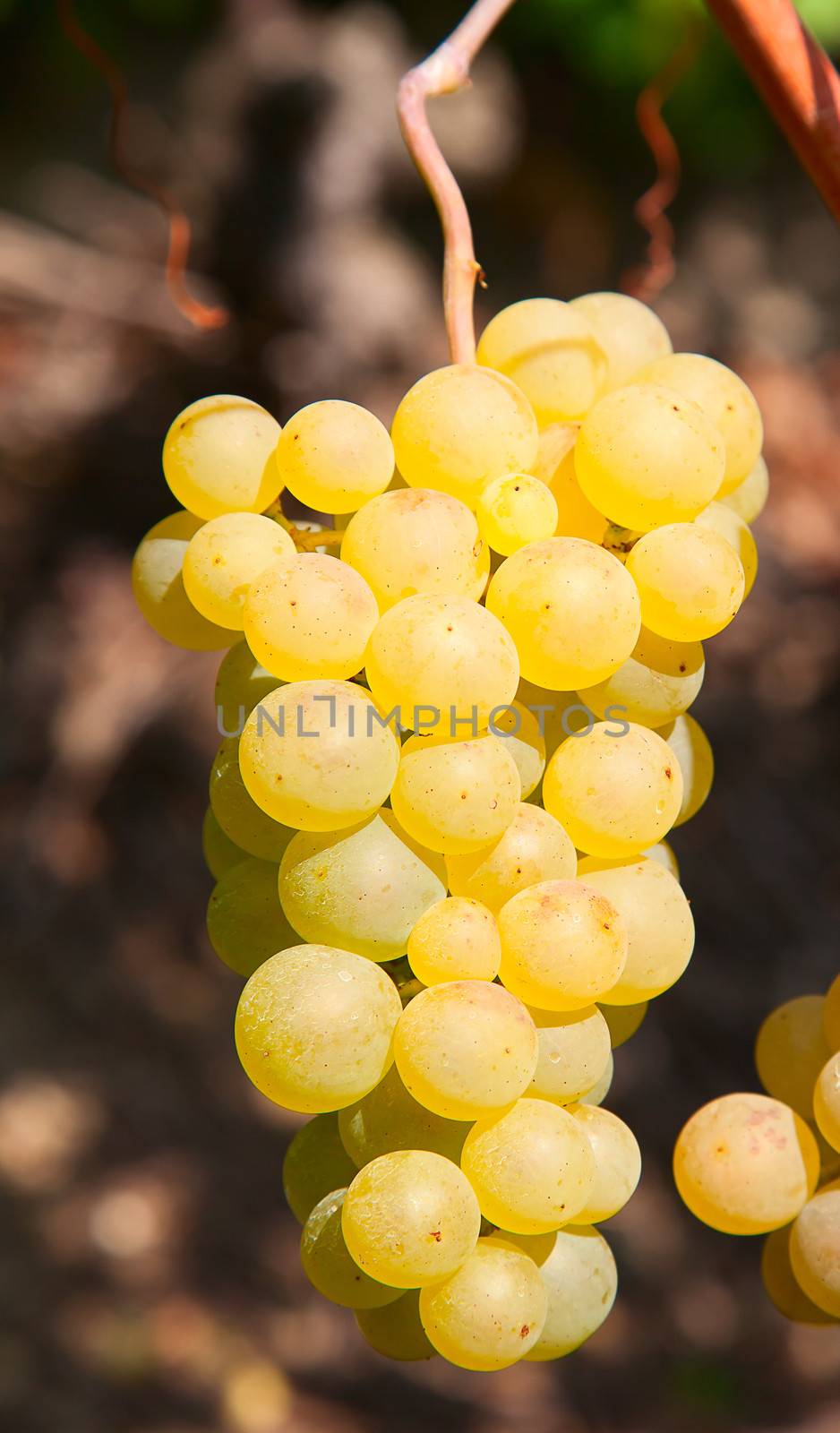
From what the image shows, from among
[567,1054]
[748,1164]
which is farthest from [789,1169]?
[567,1054]

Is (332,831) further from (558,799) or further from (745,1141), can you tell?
(745,1141)

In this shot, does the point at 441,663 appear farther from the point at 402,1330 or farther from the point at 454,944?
the point at 402,1330

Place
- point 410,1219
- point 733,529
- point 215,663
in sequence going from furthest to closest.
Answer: point 215,663 → point 733,529 → point 410,1219

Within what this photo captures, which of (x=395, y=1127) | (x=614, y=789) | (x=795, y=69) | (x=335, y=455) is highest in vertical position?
(x=795, y=69)

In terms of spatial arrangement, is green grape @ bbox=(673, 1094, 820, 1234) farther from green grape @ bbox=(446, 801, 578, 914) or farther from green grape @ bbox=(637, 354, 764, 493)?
green grape @ bbox=(637, 354, 764, 493)

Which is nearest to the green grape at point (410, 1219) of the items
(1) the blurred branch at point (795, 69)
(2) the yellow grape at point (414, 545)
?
(2) the yellow grape at point (414, 545)

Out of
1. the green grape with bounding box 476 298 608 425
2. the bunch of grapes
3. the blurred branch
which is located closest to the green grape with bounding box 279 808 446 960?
the bunch of grapes
